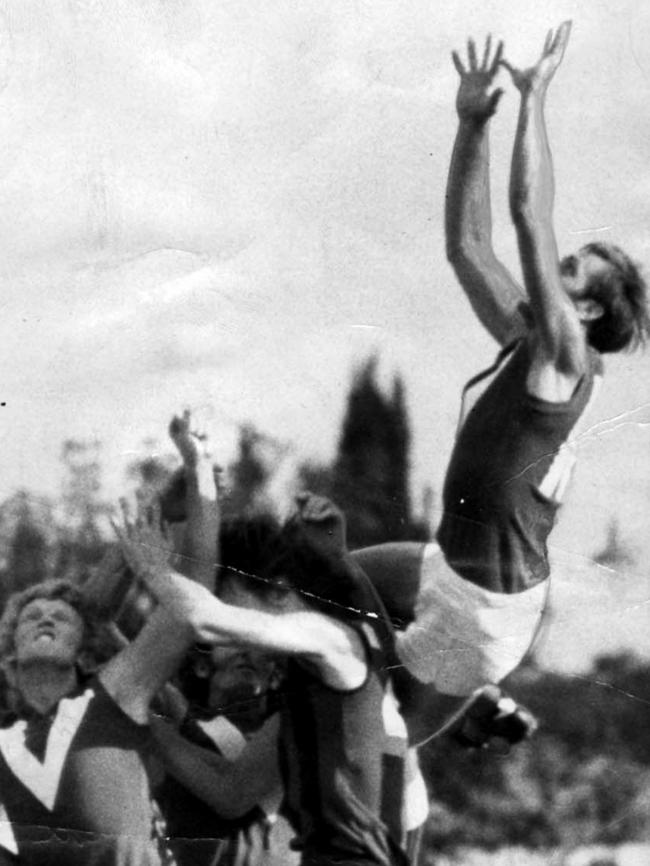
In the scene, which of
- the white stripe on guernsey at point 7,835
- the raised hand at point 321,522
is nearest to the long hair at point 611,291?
the raised hand at point 321,522

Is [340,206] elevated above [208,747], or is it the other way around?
[340,206]

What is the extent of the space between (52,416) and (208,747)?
2.22ft

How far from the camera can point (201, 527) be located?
3361mm

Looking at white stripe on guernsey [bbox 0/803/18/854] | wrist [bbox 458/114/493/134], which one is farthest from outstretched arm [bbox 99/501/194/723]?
wrist [bbox 458/114/493/134]

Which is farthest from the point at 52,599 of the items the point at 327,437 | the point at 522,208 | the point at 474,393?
the point at 522,208

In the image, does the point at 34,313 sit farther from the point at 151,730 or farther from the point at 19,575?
the point at 151,730

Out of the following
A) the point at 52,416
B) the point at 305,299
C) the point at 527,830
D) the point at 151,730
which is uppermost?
the point at 305,299

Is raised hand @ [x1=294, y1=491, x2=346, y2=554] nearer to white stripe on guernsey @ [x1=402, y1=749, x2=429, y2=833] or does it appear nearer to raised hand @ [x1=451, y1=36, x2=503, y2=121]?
white stripe on guernsey @ [x1=402, y1=749, x2=429, y2=833]

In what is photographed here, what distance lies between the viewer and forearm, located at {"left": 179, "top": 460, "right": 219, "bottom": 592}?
10.9 ft

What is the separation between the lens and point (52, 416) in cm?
338

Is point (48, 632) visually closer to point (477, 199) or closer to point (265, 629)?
point (265, 629)

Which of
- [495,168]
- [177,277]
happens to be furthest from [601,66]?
[177,277]

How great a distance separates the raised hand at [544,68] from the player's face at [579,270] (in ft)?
1.02

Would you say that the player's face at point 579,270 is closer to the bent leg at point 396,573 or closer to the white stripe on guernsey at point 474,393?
the white stripe on guernsey at point 474,393
